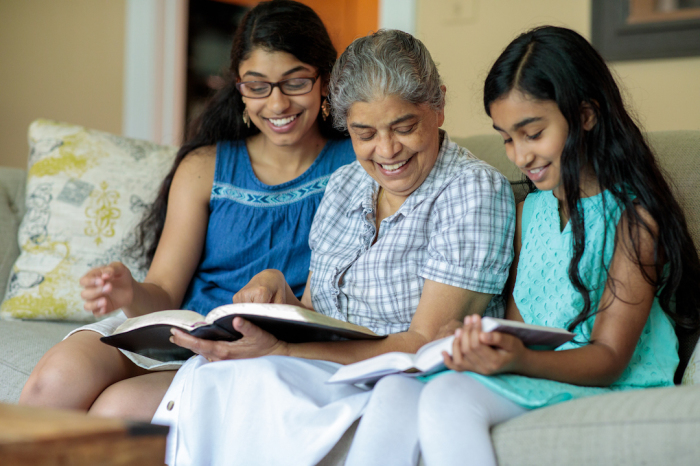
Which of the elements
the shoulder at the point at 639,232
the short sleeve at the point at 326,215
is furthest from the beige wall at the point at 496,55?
the shoulder at the point at 639,232

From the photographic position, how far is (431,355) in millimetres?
1008

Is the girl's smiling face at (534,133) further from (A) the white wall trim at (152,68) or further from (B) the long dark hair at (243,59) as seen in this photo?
(A) the white wall trim at (152,68)

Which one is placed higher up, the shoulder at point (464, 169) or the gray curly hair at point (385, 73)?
the gray curly hair at point (385, 73)

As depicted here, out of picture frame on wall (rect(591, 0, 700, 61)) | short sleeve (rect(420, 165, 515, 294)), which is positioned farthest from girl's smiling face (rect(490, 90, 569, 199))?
picture frame on wall (rect(591, 0, 700, 61))

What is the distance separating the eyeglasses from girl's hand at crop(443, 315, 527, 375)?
2.92ft

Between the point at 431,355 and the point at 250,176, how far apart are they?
937mm

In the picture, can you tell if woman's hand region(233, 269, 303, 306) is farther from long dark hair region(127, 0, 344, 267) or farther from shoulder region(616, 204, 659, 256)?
shoulder region(616, 204, 659, 256)

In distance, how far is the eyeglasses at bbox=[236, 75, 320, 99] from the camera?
1.66m

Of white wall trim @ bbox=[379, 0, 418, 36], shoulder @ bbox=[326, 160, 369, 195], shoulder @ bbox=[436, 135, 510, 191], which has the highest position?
white wall trim @ bbox=[379, 0, 418, 36]

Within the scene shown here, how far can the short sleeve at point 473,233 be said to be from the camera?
1.28 metres

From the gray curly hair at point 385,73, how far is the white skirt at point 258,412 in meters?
0.54

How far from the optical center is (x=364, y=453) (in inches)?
39.6

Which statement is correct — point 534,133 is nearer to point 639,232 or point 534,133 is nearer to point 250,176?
point 639,232

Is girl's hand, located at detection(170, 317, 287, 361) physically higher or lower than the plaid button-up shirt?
lower
